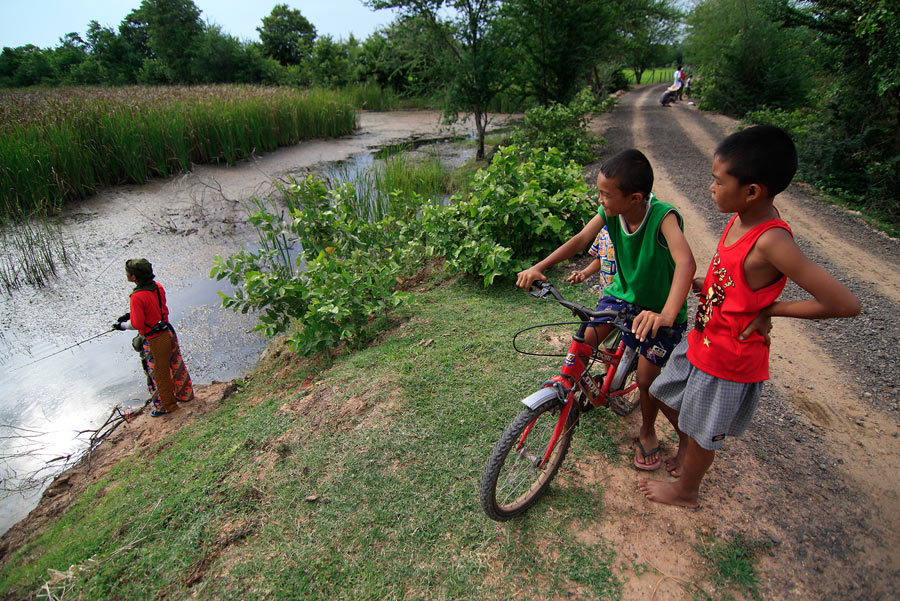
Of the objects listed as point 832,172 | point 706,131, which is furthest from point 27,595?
point 706,131

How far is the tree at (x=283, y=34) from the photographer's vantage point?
3353 cm

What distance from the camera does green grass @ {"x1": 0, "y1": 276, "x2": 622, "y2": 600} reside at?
215 cm

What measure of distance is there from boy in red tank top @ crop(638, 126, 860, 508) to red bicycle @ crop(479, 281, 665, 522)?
1.15 ft

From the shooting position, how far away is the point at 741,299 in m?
1.78

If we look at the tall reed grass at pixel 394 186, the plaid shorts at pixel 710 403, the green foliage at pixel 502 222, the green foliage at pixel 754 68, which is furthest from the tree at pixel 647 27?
the plaid shorts at pixel 710 403

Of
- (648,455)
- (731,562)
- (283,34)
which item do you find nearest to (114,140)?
(648,455)

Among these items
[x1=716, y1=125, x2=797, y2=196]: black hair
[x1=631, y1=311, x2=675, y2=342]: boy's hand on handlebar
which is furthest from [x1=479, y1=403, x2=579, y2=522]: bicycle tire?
[x1=716, y1=125, x2=797, y2=196]: black hair

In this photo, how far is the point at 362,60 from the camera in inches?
971

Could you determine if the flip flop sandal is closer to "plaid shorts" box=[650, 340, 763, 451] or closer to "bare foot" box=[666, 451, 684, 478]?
"bare foot" box=[666, 451, 684, 478]

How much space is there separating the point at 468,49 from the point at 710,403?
40.3ft

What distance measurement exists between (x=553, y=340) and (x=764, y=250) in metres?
2.21

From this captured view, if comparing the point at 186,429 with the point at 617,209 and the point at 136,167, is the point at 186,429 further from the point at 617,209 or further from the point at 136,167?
the point at 136,167

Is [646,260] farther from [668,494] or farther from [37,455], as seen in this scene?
[37,455]

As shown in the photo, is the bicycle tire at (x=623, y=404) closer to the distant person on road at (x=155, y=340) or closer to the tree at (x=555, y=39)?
the distant person on road at (x=155, y=340)
